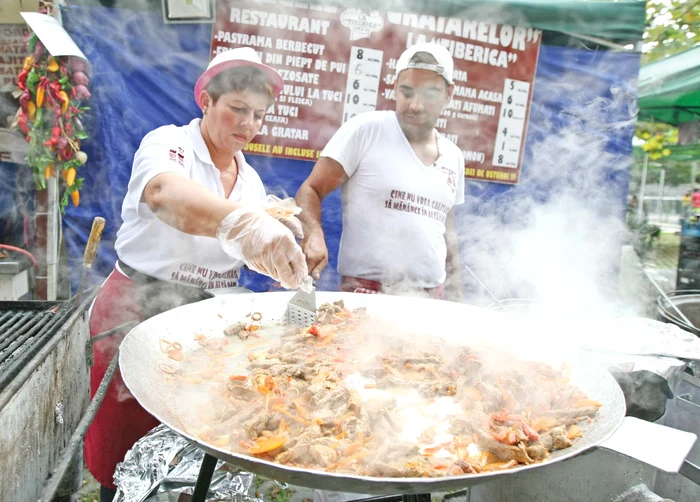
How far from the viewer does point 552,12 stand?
529cm

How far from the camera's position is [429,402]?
2021 millimetres

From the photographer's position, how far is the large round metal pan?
1.29 metres

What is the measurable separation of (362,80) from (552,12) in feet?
7.15

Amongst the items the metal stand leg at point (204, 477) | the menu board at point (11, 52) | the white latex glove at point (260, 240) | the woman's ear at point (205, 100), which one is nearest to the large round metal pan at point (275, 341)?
the metal stand leg at point (204, 477)

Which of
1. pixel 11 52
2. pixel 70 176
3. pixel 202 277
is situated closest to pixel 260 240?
pixel 202 277

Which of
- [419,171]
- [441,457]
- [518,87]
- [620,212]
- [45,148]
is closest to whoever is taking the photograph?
[441,457]

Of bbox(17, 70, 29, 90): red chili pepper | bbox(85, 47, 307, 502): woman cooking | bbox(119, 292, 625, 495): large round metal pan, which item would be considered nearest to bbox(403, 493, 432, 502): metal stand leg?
bbox(119, 292, 625, 495): large round metal pan

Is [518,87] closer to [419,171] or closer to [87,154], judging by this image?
[419,171]

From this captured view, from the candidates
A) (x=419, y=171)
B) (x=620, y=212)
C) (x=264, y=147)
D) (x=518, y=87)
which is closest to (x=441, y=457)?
(x=419, y=171)

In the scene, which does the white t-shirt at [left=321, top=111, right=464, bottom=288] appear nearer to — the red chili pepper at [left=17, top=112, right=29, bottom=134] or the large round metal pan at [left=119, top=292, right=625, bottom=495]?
the large round metal pan at [left=119, top=292, right=625, bottom=495]

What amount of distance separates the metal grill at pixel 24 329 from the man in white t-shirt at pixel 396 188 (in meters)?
1.52

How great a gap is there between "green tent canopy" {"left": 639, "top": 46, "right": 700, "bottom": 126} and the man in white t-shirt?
20.8ft

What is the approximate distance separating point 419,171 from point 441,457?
2212 mm

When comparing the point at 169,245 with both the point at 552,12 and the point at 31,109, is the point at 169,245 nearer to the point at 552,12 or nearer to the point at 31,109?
the point at 31,109
